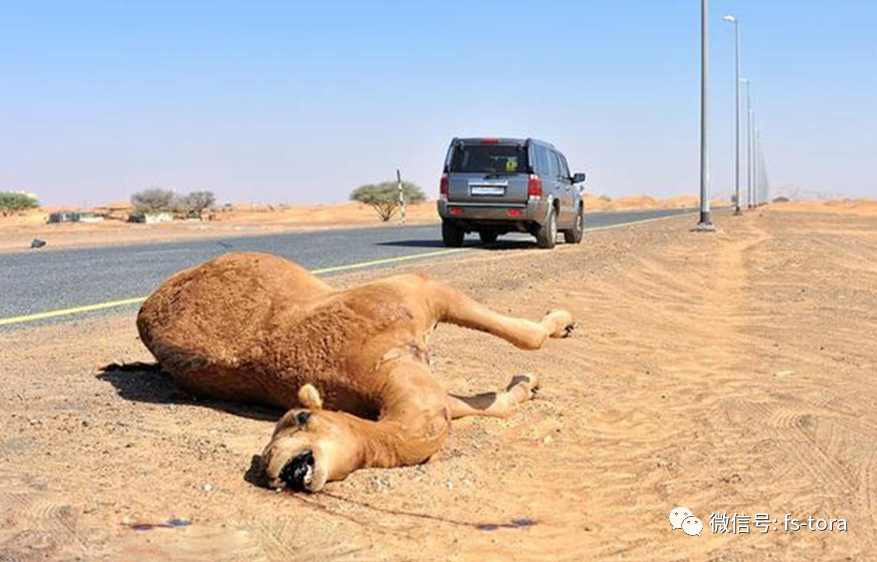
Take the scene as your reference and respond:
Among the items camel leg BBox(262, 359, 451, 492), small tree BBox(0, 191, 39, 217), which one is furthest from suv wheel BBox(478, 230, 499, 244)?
small tree BBox(0, 191, 39, 217)

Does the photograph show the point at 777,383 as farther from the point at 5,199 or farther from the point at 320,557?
the point at 5,199

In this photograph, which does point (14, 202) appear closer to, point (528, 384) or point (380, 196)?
point (380, 196)

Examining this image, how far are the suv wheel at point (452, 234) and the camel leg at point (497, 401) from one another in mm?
14196

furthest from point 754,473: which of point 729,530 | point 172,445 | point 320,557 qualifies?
point 172,445

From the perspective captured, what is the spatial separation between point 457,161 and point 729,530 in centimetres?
1611

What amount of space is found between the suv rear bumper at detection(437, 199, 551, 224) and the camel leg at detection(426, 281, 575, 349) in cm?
1358

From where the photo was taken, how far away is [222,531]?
12.0 ft

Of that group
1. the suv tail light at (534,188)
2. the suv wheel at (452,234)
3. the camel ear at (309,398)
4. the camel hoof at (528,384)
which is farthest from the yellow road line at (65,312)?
the suv wheel at (452,234)

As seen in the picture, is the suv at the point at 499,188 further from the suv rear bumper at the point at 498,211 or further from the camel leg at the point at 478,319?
the camel leg at the point at 478,319

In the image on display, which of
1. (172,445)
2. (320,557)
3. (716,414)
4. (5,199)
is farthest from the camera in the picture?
(5,199)

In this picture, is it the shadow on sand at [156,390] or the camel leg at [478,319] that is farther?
the shadow on sand at [156,390]

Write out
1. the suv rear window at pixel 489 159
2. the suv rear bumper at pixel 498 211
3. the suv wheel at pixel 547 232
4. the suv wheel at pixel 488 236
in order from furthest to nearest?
1. the suv wheel at pixel 488 236
2. the suv wheel at pixel 547 232
3. the suv rear window at pixel 489 159
4. the suv rear bumper at pixel 498 211

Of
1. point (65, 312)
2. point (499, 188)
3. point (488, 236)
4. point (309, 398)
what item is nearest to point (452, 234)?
point (488, 236)

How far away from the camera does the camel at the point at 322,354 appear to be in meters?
3.96
